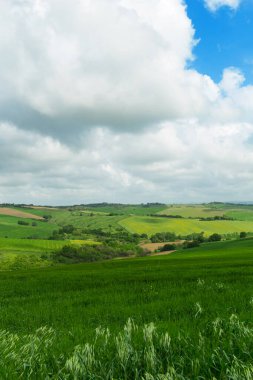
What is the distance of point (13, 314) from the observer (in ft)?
38.8

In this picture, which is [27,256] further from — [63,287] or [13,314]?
[13,314]

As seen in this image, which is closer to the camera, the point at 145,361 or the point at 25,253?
the point at 145,361

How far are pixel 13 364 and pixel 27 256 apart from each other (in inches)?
5418

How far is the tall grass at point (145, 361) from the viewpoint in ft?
13.6

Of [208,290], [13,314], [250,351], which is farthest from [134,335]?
[208,290]

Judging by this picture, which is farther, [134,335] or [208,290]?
[208,290]

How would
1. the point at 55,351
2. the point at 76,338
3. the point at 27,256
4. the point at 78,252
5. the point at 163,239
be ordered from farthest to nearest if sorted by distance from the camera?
1. the point at 163,239
2. the point at 78,252
3. the point at 27,256
4. the point at 76,338
5. the point at 55,351

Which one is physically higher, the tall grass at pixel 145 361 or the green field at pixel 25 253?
the tall grass at pixel 145 361

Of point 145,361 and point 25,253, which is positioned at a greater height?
point 145,361

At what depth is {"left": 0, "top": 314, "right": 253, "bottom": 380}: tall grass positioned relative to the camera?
415 cm

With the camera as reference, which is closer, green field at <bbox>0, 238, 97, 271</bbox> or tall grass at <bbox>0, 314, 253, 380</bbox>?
tall grass at <bbox>0, 314, 253, 380</bbox>

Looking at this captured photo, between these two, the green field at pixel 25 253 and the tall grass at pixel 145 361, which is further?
the green field at pixel 25 253

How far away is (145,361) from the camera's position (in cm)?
450

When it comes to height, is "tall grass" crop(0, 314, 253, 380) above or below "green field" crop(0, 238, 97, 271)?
above
